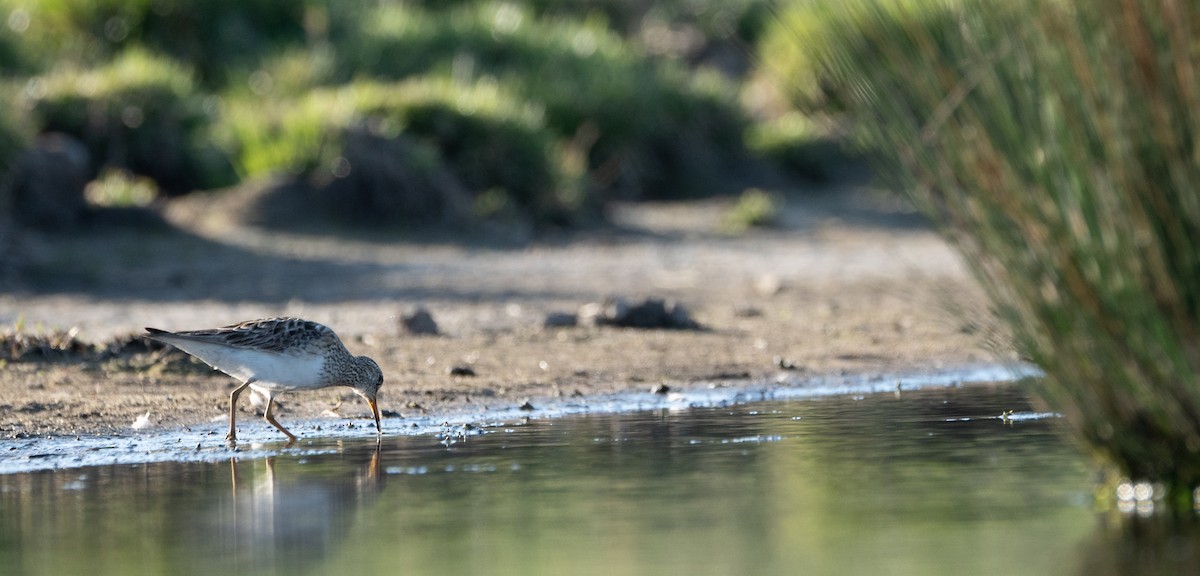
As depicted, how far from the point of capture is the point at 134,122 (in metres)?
19.1

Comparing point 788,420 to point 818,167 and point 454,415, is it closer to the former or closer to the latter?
point 454,415

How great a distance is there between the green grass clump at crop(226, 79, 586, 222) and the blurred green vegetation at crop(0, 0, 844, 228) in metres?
0.02

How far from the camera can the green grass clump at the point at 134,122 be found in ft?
61.9

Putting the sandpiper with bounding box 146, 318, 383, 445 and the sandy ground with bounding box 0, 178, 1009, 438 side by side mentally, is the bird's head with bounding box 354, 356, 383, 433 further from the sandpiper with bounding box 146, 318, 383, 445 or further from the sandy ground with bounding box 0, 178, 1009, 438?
the sandy ground with bounding box 0, 178, 1009, 438

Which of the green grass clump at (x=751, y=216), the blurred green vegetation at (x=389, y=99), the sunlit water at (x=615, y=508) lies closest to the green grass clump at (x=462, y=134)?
the blurred green vegetation at (x=389, y=99)

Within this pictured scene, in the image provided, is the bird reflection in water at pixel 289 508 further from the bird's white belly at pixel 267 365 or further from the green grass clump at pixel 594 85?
the green grass clump at pixel 594 85

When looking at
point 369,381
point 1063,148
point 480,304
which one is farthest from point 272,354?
point 480,304

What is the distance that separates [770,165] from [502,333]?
42.1 ft

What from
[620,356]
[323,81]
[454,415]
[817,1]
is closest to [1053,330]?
[817,1]

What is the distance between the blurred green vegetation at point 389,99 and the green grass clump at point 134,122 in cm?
2

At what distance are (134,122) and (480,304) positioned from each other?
21.0 feet

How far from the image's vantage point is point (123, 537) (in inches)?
250

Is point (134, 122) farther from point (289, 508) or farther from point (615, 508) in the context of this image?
point (615, 508)

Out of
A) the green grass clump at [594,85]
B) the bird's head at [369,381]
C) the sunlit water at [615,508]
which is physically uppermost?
the green grass clump at [594,85]
